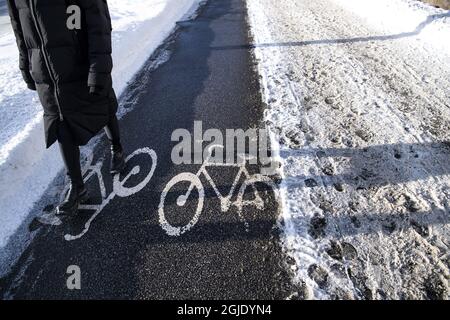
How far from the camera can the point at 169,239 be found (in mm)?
2746

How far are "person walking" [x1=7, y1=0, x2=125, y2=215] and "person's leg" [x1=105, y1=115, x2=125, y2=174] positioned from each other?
416 millimetres

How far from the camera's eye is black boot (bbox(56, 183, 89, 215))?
2977 millimetres

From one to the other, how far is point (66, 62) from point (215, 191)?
5.44 ft

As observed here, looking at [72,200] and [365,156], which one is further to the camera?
[365,156]

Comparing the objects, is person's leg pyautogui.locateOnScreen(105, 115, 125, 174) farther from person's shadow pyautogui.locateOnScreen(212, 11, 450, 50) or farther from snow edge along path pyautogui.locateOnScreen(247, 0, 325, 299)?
person's shadow pyautogui.locateOnScreen(212, 11, 450, 50)

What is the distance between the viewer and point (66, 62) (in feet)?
8.29

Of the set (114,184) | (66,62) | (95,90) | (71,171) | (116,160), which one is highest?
(66,62)

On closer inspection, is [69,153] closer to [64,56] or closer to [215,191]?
[64,56]

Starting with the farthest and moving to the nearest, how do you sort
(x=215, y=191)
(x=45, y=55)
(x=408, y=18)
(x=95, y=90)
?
(x=408, y=18), (x=215, y=191), (x=95, y=90), (x=45, y=55)

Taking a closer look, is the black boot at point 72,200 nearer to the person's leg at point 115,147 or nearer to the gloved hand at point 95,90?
the person's leg at point 115,147

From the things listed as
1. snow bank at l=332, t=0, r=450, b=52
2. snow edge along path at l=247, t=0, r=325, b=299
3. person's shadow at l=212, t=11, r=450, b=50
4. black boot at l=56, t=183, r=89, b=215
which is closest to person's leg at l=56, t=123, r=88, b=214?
black boot at l=56, t=183, r=89, b=215

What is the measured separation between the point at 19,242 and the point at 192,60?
15.5 feet

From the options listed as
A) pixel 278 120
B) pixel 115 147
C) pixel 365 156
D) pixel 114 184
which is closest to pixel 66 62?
pixel 115 147
